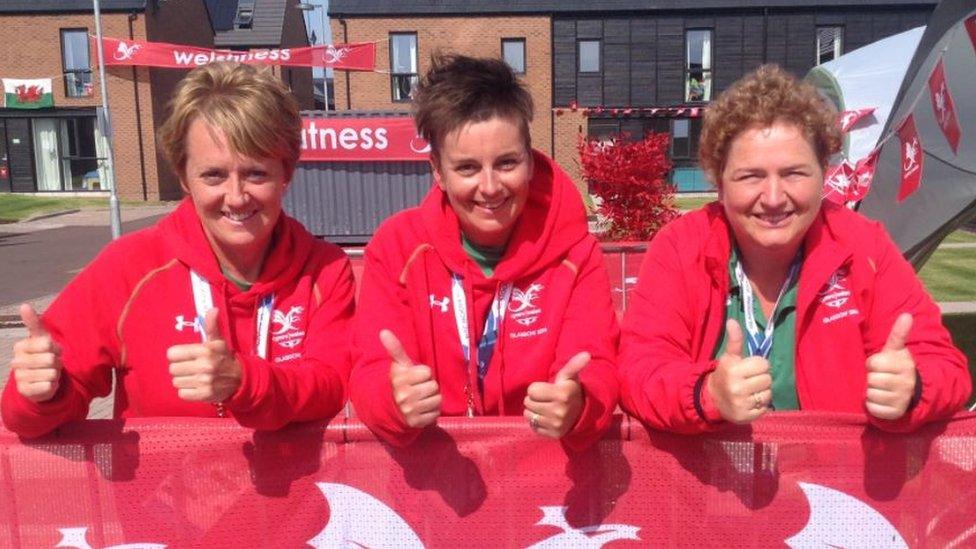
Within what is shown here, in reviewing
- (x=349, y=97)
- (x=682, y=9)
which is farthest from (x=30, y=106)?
(x=682, y=9)

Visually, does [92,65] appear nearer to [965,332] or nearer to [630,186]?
[630,186]

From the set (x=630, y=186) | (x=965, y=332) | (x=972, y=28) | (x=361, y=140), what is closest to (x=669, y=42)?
(x=361, y=140)

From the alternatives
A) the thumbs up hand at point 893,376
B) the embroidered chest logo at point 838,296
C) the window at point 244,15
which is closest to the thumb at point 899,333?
the thumbs up hand at point 893,376

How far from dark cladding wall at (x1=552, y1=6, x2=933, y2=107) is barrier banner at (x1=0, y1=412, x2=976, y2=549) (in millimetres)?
29419

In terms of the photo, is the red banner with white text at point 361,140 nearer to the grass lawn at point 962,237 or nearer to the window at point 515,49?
the grass lawn at point 962,237

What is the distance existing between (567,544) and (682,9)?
101 feet

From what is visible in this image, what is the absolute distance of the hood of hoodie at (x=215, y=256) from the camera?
2326 mm

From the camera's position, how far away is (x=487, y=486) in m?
2.10

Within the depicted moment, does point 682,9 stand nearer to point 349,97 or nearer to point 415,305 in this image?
point 349,97

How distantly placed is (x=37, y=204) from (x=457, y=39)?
1551cm

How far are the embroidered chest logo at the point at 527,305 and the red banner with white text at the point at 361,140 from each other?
1238 centimetres

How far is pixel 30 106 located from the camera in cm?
2977

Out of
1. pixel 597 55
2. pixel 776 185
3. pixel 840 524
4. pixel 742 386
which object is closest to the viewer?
pixel 742 386

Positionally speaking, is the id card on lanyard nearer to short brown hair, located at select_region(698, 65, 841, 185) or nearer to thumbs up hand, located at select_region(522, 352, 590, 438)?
thumbs up hand, located at select_region(522, 352, 590, 438)
